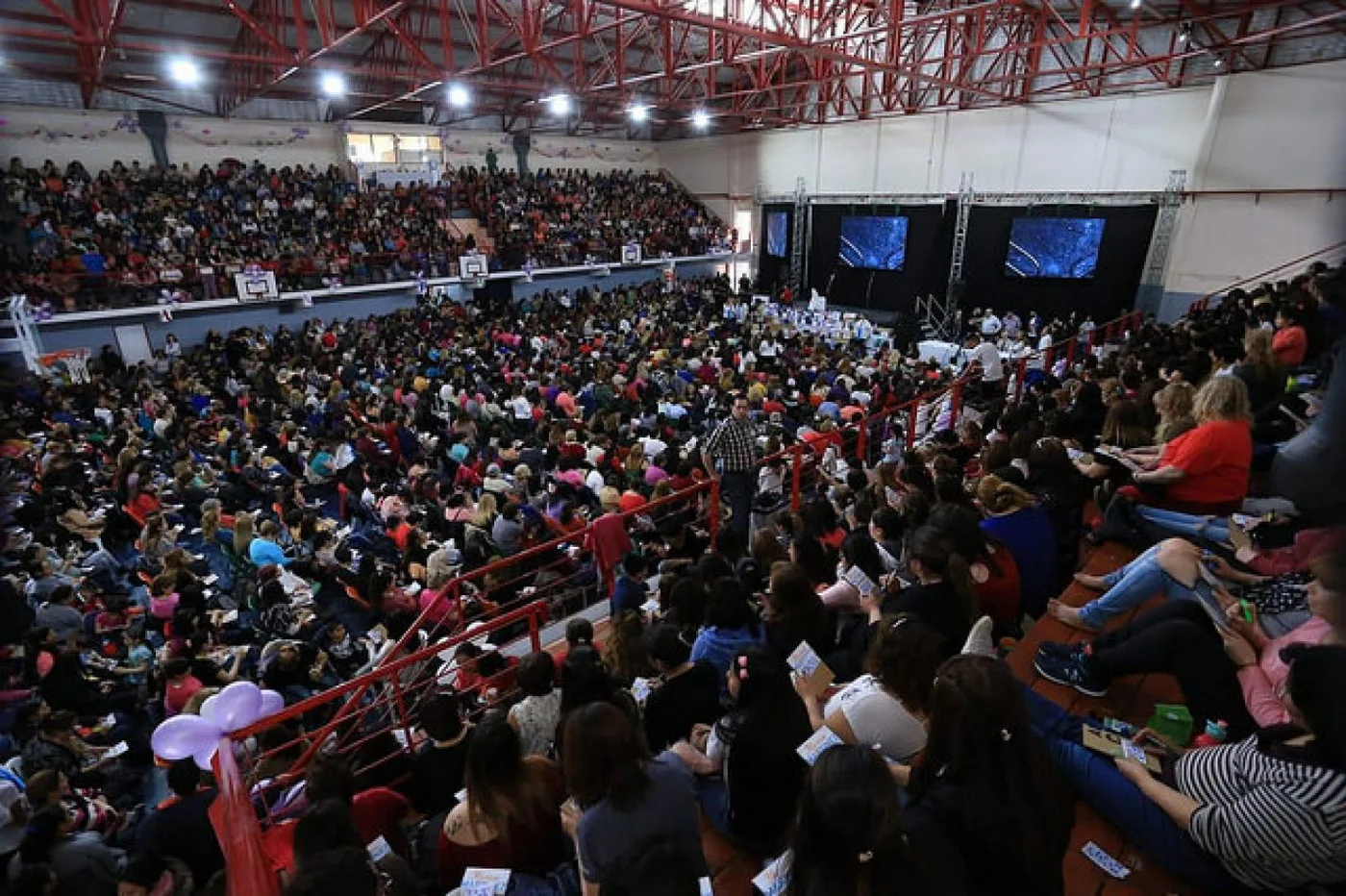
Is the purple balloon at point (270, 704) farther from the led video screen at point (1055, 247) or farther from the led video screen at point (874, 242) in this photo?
the led video screen at point (874, 242)

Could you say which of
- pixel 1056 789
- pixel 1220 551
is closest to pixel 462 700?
pixel 1056 789

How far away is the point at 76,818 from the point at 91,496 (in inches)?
255

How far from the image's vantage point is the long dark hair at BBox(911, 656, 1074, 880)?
5.39 feet

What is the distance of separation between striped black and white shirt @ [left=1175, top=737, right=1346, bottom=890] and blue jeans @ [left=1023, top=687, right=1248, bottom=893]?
85mm

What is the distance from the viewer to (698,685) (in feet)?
8.95

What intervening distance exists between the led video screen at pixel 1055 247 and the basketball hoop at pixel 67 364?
2201 cm

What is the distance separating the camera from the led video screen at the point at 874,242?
2069 cm

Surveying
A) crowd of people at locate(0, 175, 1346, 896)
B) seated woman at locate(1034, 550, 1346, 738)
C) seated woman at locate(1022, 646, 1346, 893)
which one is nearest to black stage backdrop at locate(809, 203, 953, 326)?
crowd of people at locate(0, 175, 1346, 896)

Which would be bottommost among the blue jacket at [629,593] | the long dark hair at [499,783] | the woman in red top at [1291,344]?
the blue jacket at [629,593]

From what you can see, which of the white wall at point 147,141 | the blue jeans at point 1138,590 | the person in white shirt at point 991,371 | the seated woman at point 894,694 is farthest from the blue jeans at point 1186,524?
the white wall at point 147,141

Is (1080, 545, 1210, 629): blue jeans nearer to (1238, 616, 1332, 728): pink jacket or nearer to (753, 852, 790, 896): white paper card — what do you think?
(1238, 616, 1332, 728): pink jacket

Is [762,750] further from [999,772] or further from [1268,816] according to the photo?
[1268,816]

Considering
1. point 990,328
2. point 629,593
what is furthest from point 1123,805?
point 990,328

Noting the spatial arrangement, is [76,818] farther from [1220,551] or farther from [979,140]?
[979,140]
